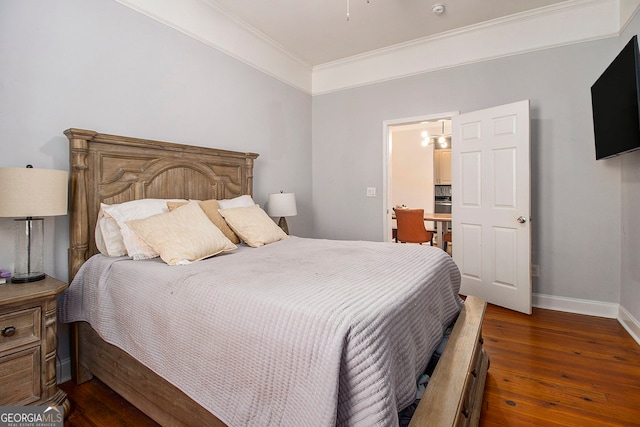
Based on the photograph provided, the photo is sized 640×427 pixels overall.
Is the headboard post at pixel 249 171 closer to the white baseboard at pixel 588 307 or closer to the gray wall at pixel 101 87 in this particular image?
the gray wall at pixel 101 87

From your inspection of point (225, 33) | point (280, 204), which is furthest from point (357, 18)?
point (280, 204)

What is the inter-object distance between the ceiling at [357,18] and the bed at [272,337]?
168 cm

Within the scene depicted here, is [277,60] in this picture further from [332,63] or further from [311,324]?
[311,324]

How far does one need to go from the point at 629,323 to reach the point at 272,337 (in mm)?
3074

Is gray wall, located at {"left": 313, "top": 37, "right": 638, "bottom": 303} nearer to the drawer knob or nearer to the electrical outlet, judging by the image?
the electrical outlet

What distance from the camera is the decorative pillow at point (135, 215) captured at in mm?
1891

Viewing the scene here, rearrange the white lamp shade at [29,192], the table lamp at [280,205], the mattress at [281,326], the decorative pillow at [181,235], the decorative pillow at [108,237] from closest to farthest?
the mattress at [281,326]
the white lamp shade at [29,192]
the decorative pillow at [181,235]
the decorative pillow at [108,237]
the table lamp at [280,205]

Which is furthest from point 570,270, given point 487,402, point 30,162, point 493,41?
point 30,162

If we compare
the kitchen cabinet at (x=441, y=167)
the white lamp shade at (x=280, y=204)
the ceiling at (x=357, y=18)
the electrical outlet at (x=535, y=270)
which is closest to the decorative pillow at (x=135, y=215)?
the white lamp shade at (x=280, y=204)

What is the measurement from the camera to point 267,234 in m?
A: 2.55

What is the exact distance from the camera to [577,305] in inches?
117

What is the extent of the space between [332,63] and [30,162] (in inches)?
135

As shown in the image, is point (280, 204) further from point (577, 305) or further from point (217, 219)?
point (577, 305)

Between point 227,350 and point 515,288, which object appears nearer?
point 227,350
